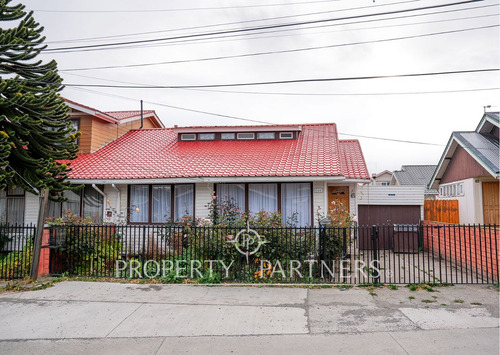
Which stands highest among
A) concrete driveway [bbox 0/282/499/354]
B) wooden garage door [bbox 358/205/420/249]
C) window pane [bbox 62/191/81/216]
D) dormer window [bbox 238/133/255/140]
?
dormer window [bbox 238/133/255/140]

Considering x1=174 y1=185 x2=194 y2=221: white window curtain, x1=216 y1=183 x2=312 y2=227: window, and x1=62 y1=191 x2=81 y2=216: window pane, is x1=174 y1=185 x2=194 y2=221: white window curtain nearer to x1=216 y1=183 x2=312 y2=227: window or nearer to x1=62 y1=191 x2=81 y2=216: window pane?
x1=216 y1=183 x2=312 y2=227: window

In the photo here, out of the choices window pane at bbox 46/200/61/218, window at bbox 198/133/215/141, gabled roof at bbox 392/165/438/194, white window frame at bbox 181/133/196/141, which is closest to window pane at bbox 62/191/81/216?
window pane at bbox 46/200/61/218

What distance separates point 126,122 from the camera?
18.2 metres

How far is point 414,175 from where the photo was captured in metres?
42.6

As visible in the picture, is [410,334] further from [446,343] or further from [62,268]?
[62,268]

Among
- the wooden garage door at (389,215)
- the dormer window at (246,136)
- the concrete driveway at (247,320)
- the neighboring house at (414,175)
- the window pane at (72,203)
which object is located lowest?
the concrete driveway at (247,320)

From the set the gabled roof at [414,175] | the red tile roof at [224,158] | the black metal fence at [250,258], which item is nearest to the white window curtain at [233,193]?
the red tile roof at [224,158]

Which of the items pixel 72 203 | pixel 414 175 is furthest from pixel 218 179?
pixel 414 175

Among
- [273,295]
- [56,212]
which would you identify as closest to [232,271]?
[273,295]

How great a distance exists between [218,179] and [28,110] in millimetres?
5794

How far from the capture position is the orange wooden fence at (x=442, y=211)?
612 inches

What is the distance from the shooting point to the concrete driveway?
5.23 metres

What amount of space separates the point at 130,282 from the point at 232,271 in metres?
2.46

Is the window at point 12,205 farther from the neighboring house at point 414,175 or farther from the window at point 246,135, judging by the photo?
the neighboring house at point 414,175
